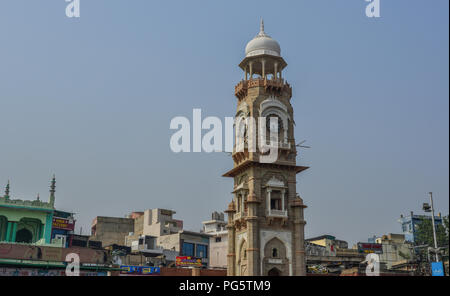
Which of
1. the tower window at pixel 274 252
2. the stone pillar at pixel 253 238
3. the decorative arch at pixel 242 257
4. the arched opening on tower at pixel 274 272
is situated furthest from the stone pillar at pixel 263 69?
the arched opening on tower at pixel 274 272

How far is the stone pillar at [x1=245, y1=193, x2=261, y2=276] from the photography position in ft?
158

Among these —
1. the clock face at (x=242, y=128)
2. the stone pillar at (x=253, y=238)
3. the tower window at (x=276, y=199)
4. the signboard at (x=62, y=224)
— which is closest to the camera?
the stone pillar at (x=253, y=238)

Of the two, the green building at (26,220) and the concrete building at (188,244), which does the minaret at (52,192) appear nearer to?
the green building at (26,220)

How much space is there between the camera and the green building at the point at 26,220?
62031mm

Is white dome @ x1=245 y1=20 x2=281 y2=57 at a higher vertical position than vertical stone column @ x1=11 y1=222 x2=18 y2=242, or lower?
higher

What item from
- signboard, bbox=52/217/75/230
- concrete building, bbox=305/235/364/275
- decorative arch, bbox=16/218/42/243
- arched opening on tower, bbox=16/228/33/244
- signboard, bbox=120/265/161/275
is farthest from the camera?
concrete building, bbox=305/235/364/275

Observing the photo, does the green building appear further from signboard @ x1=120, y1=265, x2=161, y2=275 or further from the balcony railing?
the balcony railing

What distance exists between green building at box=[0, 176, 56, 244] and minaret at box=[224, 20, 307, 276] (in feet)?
80.0

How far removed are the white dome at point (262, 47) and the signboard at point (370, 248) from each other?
42.7m

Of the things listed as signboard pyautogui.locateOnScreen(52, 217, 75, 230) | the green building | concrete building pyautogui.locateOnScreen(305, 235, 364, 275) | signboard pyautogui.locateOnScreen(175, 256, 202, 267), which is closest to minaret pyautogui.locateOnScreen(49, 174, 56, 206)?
the green building

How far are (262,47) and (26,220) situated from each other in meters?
35.4

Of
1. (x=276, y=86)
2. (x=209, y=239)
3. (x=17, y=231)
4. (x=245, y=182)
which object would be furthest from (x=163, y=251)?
(x=276, y=86)
